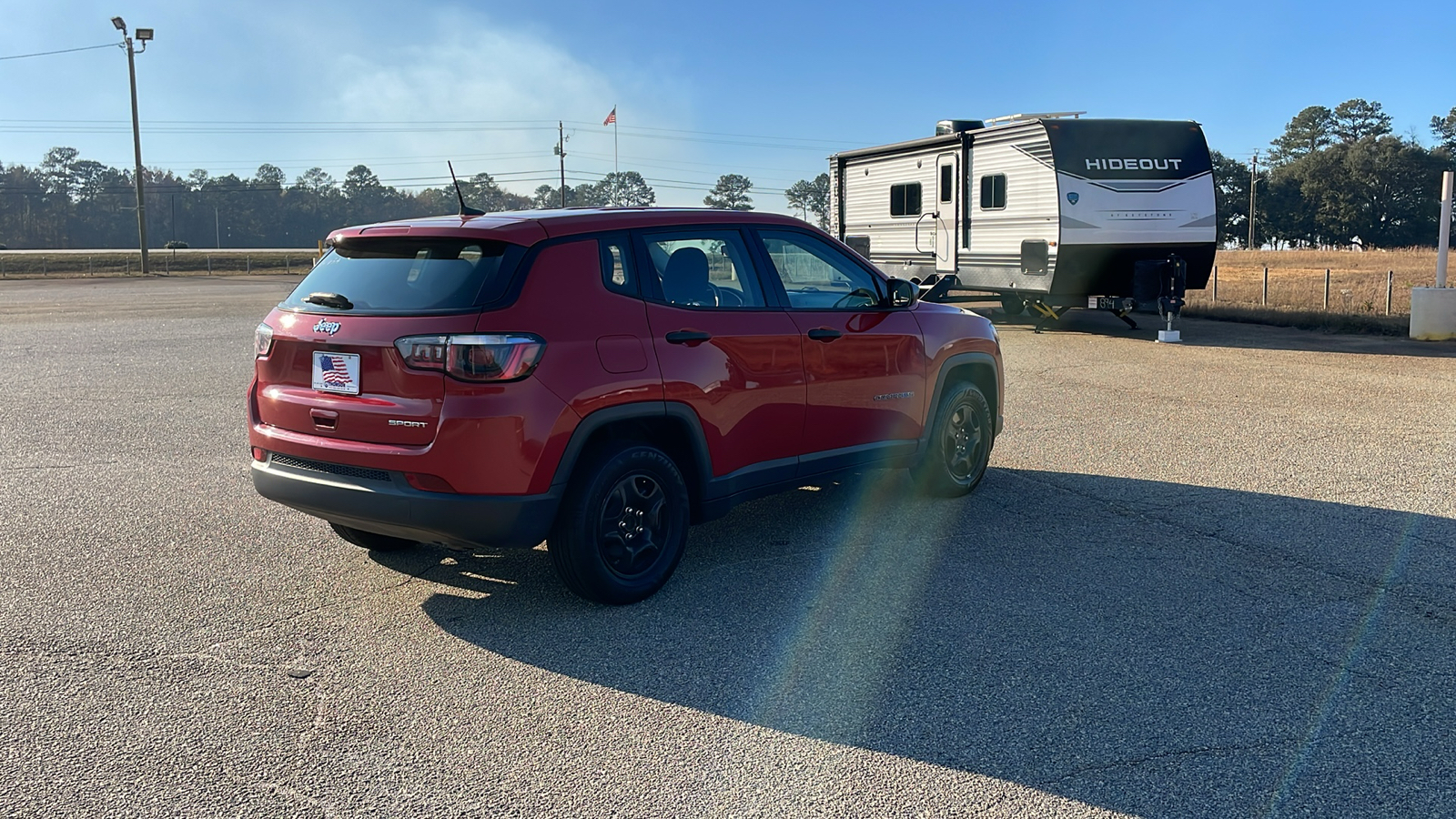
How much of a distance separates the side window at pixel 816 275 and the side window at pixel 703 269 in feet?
0.71

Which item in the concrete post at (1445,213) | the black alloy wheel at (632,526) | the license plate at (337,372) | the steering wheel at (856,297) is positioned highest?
the concrete post at (1445,213)

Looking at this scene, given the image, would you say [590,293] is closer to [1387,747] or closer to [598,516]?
[598,516]

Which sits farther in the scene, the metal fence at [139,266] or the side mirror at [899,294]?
the metal fence at [139,266]

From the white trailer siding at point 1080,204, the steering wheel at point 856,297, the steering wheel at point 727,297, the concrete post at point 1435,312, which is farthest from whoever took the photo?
the white trailer siding at point 1080,204

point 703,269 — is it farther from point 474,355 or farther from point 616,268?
point 474,355

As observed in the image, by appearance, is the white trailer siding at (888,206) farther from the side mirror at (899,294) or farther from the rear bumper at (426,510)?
the rear bumper at (426,510)

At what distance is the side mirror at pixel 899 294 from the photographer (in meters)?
6.18

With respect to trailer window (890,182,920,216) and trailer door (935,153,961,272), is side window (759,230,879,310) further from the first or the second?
trailer window (890,182,920,216)

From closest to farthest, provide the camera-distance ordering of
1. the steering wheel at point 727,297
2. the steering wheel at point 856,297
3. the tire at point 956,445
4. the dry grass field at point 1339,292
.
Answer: the steering wheel at point 727,297 < the steering wheel at point 856,297 < the tire at point 956,445 < the dry grass field at point 1339,292

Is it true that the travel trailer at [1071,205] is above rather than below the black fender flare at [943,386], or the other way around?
above

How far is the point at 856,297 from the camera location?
6.09m

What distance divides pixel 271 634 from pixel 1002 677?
9.55 ft

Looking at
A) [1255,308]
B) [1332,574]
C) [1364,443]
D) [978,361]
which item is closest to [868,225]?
[1255,308]

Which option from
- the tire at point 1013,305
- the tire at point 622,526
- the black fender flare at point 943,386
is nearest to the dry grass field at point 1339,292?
the tire at point 1013,305
